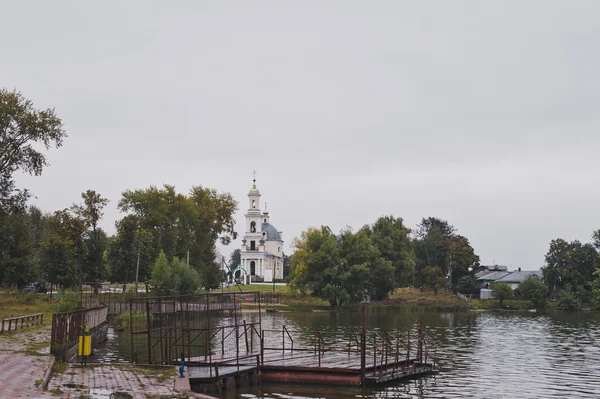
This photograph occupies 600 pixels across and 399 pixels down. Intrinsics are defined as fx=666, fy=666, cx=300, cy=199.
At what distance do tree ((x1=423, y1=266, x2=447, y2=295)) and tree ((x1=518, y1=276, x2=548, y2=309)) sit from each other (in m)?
15.0

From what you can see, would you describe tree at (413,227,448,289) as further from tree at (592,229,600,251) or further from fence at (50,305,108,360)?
fence at (50,305,108,360)

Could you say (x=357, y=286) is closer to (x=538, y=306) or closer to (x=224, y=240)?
(x=224, y=240)

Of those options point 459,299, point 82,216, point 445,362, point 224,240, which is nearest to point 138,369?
point 445,362

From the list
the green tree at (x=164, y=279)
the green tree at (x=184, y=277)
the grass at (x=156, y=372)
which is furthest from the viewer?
the green tree at (x=184, y=277)

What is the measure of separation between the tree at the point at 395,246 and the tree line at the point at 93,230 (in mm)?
24715

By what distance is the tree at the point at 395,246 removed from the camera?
111 metres

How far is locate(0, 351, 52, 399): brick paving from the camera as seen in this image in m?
18.6

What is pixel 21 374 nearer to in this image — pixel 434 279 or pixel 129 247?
pixel 129 247

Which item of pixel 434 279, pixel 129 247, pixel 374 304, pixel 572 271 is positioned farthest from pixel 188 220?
pixel 572 271

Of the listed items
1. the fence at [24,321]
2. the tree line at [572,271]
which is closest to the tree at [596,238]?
the tree line at [572,271]

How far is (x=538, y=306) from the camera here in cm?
11606

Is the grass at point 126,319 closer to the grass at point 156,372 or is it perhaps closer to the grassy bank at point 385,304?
the grass at point 156,372

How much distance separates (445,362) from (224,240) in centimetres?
7655

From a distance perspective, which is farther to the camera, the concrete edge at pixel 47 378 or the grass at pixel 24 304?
the grass at pixel 24 304
